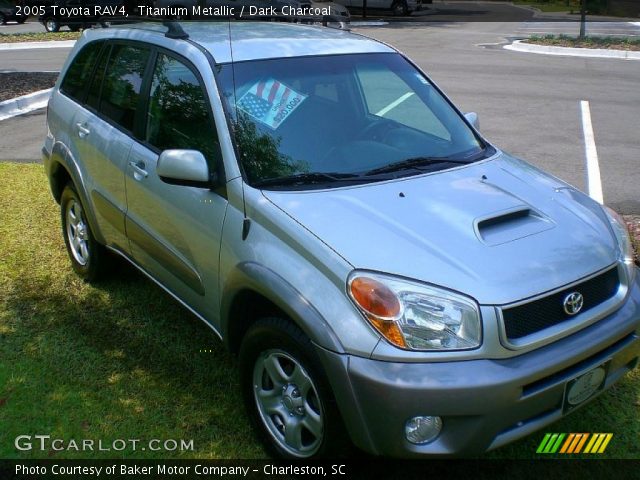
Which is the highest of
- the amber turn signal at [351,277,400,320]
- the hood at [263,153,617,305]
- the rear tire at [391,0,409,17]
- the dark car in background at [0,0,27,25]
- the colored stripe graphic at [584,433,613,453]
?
the rear tire at [391,0,409,17]

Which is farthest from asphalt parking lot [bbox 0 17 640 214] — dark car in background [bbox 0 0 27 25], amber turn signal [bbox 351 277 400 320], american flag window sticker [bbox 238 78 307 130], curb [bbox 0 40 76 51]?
dark car in background [bbox 0 0 27 25]

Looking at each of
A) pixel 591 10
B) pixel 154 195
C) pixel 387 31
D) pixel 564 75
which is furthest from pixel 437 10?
pixel 154 195

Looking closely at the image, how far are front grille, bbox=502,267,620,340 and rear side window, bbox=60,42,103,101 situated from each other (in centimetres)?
355

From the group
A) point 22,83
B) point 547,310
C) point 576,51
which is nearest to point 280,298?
point 547,310

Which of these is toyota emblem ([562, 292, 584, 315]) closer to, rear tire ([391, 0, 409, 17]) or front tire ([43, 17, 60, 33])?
front tire ([43, 17, 60, 33])

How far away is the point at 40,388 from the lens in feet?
12.3

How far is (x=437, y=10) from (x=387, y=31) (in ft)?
48.4

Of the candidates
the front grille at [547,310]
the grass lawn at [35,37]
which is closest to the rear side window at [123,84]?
the front grille at [547,310]

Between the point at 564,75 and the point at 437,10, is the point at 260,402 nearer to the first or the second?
the point at 564,75

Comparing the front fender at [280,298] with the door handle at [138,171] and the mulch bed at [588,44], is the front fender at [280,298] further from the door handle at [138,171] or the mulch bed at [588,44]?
the mulch bed at [588,44]

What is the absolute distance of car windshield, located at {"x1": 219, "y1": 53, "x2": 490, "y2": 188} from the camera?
3287 millimetres

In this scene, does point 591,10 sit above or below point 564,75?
above

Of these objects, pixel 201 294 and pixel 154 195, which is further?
pixel 154 195

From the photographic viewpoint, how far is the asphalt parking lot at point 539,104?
7570 mm
